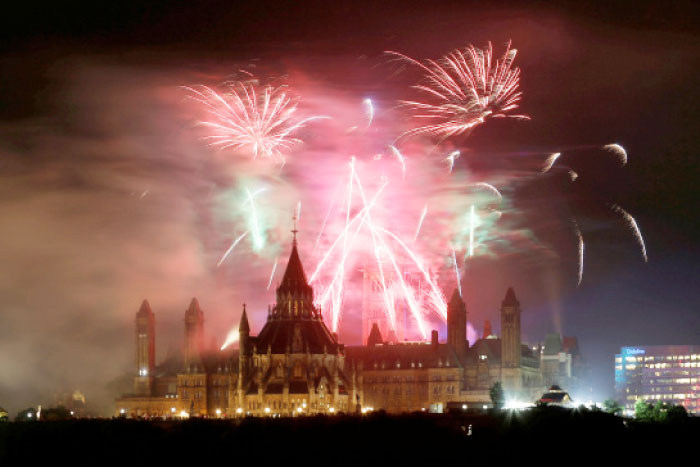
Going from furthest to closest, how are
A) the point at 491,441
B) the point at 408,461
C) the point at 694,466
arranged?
the point at 491,441 < the point at 408,461 < the point at 694,466

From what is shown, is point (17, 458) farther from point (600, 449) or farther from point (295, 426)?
point (600, 449)

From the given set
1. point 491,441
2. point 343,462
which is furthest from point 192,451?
point 491,441

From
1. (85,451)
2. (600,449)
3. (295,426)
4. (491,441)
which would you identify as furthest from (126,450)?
(600,449)

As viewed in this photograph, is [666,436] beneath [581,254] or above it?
beneath

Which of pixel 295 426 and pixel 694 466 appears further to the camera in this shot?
pixel 295 426

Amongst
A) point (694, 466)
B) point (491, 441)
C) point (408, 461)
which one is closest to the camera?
point (694, 466)

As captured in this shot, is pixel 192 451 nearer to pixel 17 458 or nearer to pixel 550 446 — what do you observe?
pixel 17 458
